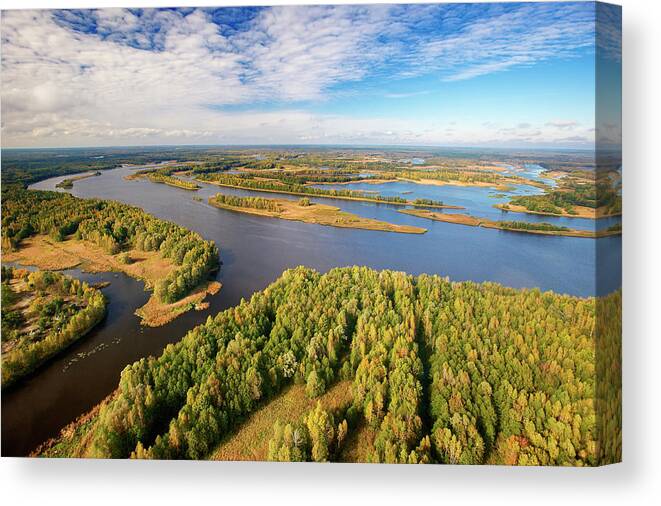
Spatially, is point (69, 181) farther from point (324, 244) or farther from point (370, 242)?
point (370, 242)

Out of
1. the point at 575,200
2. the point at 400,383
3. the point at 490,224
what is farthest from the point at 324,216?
the point at 575,200

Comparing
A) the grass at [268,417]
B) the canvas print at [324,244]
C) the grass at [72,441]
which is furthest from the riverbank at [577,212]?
the grass at [72,441]

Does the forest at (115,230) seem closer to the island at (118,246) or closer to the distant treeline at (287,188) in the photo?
the island at (118,246)

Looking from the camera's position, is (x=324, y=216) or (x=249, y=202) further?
(x=249, y=202)

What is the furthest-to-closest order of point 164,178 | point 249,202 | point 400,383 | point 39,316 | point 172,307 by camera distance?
point 164,178
point 249,202
point 172,307
point 39,316
point 400,383

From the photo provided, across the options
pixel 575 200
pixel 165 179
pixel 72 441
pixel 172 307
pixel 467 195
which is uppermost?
pixel 165 179
